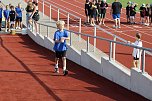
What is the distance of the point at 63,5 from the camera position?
36562mm

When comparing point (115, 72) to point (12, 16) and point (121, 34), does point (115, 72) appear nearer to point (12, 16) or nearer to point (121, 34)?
point (121, 34)

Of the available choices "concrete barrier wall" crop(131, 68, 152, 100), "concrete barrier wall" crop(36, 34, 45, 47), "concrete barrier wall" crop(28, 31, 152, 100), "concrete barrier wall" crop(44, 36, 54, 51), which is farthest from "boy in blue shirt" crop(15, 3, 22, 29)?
"concrete barrier wall" crop(131, 68, 152, 100)

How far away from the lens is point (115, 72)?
10.9 metres

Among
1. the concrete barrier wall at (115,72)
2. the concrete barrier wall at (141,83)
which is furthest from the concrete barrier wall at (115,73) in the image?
the concrete barrier wall at (141,83)

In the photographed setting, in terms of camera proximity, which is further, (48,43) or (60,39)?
(48,43)

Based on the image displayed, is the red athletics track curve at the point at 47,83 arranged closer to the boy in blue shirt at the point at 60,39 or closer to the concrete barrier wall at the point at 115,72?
the concrete barrier wall at the point at 115,72

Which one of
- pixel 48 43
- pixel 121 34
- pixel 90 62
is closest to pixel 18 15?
pixel 48 43

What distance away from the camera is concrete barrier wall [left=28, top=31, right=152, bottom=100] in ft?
30.4

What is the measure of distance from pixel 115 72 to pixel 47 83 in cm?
177

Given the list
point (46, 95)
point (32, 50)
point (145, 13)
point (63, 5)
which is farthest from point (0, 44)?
point (63, 5)

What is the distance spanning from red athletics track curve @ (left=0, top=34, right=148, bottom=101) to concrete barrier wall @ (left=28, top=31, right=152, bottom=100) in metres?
0.15

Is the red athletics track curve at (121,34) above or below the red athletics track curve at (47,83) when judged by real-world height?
above

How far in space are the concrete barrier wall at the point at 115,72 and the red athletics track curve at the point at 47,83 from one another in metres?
0.15

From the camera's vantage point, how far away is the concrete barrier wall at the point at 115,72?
927 centimetres
